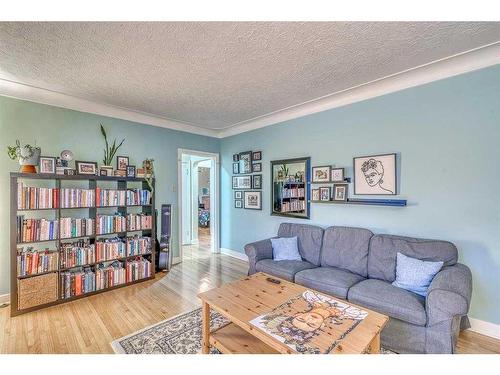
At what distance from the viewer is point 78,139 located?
3.24 m

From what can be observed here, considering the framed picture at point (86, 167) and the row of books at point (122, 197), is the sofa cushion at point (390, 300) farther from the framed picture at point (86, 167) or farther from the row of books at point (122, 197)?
the framed picture at point (86, 167)

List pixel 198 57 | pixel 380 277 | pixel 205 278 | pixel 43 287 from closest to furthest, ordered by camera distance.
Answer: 1. pixel 198 57
2. pixel 380 277
3. pixel 43 287
4. pixel 205 278

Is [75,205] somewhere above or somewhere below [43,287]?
above

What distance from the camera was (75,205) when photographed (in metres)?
2.94

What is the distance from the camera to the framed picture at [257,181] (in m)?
4.18

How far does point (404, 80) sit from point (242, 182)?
2.88m

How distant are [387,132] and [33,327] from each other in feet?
13.8

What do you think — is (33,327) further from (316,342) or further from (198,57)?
(198,57)

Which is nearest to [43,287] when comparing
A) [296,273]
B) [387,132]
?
[296,273]

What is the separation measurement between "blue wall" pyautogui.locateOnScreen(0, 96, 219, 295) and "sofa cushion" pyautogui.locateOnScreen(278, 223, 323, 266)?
220 cm

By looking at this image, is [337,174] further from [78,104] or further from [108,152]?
[78,104]

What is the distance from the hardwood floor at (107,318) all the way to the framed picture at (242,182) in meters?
1.61

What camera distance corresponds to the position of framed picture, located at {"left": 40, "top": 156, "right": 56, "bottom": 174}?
279cm

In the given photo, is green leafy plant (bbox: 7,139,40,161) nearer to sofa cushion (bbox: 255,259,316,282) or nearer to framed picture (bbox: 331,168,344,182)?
sofa cushion (bbox: 255,259,316,282)
